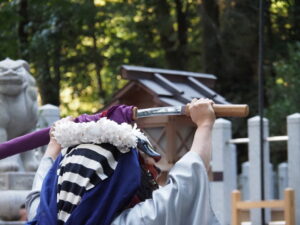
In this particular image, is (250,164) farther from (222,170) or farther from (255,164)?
(222,170)

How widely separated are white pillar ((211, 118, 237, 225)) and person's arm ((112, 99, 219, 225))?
27.7ft

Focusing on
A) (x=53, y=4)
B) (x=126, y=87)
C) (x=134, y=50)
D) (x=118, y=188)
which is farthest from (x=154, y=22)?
(x=118, y=188)

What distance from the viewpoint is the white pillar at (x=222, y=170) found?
1102 cm

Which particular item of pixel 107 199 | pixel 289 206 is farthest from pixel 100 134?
pixel 289 206

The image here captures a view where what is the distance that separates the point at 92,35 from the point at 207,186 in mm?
17275

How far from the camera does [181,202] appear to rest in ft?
8.10

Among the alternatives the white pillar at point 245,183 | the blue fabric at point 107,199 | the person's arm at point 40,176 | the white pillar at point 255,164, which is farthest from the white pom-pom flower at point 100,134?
the white pillar at point 245,183

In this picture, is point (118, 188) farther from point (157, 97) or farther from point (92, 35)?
point (92, 35)

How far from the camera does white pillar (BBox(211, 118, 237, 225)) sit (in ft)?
36.1

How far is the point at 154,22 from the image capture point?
20750 millimetres

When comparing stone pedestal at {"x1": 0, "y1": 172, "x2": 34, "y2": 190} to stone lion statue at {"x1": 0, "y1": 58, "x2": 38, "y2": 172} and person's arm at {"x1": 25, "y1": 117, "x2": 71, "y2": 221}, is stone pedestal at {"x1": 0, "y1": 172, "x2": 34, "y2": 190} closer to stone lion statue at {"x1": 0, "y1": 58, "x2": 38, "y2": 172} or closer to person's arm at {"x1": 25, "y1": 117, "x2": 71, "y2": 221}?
stone lion statue at {"x1": 0, "y1": 58, "x2": 38, "y2": 172}

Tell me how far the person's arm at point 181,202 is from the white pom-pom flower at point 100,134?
0.67ft

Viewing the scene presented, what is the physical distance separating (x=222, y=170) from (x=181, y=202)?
29.0 ft

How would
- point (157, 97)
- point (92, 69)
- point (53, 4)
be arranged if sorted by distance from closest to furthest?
point (157, 97) < point (53, 4) < point (92, 69)
